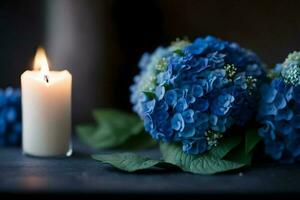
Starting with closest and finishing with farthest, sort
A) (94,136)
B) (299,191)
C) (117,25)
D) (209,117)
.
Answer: (299,191) → (209,117) → (94,136) → (117,25)

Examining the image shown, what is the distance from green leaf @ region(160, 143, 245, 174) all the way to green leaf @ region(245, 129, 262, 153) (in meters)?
0.05

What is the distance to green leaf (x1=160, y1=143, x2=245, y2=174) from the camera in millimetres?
811

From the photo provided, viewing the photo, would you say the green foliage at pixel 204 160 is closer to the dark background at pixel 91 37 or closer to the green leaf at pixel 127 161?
the green leaf at pixel 127 161

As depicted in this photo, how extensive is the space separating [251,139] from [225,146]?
44 mm

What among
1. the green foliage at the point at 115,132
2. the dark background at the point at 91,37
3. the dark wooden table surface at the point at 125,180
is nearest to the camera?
the dark wooden table surface at the point at 125,180

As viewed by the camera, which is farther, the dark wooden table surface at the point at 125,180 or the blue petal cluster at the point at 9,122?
the blue petal cluster at the point at 9,122

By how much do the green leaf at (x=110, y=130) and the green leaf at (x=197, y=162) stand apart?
0.55 ft

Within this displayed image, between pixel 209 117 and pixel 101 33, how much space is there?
438 millimetres

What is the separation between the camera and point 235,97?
848 mm

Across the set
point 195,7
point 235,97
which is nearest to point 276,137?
point 235,97

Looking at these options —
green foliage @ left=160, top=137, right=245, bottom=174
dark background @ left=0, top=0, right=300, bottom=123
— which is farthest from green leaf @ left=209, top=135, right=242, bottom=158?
dark background @ left=0, top=0, right=300, bottom=123

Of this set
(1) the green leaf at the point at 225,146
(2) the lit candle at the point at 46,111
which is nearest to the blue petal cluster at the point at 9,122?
(2) the lit candle at the point at 46,111

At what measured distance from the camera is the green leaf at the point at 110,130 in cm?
103

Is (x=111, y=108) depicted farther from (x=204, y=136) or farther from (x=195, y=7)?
(x=204, y=136)
